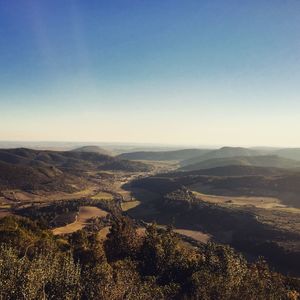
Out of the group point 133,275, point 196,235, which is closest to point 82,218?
point 196,235

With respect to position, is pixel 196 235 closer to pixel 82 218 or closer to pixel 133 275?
pixel 82 218

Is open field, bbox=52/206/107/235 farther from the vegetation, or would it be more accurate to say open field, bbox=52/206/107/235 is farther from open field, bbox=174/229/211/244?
the vegetation

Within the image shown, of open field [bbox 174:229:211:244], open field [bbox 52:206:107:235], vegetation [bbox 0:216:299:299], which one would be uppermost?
vegetation [bbox 0:216:299:299]

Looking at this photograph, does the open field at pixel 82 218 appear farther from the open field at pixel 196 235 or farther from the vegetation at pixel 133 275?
the vegetation at pixel 133 275

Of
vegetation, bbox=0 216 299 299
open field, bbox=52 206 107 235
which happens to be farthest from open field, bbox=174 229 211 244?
vegetation, bbox=0 216 299 299

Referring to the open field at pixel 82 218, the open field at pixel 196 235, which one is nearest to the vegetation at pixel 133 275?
the open field at pixel 82 218

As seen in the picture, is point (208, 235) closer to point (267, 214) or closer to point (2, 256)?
point (267, 214)

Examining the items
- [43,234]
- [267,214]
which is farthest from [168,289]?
[267,214]
